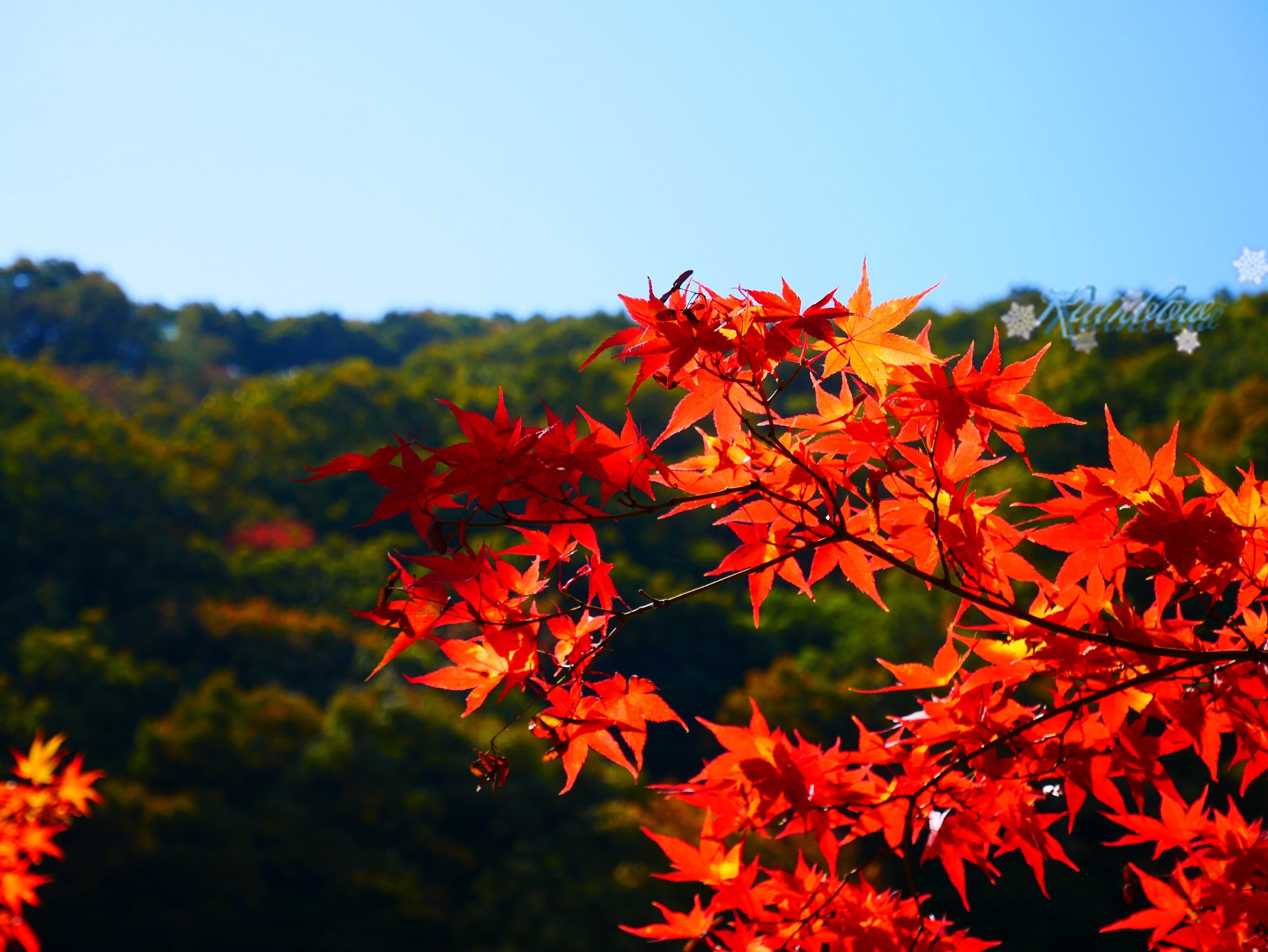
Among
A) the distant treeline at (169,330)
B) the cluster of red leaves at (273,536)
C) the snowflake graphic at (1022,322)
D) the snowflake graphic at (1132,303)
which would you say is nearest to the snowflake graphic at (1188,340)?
the snowflake graphic at (1132,303)

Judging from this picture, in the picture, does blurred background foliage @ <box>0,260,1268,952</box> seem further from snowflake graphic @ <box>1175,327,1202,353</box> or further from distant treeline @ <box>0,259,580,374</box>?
distant treeline @ <box>0,259,580,374</box>

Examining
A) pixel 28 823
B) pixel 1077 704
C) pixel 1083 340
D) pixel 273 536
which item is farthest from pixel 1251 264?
pixel 273 536

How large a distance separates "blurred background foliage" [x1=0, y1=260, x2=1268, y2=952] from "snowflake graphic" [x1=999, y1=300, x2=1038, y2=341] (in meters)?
0.62

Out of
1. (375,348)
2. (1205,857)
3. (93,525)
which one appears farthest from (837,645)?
(375,348)

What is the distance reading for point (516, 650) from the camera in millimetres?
771

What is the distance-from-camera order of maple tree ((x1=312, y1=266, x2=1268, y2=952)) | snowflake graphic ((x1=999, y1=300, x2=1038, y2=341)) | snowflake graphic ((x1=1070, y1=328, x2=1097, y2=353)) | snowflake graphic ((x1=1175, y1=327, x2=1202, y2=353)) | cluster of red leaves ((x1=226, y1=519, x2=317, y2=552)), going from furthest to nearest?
cluster of red leaves ((x1=226, y1=519, x2=317, y2=552)) → snowflake graphic ((x1=999, y1=300, x2=1038, y2=341)) → snowflake graphic ((x1=1070, y1=328, x2=1097, y2=353)) → snowflake graphic ((x1=1175, y1=327, x2=1202, y2=353)) → maple tree ((x1=312, y1=266, x2=1268, y2=952))

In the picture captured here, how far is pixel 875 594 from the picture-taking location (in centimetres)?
78

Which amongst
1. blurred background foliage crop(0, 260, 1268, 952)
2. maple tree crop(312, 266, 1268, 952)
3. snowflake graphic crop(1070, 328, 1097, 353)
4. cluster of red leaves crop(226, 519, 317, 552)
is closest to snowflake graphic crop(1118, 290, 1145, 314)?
snowflake graphic crop(1070, 328, 1097, 353)

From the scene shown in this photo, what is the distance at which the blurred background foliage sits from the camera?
579 cm

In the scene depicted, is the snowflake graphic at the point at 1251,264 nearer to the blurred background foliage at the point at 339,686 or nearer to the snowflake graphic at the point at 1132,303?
the snowflake graphic at the point at 1132,303

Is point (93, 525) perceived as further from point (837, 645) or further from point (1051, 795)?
point (1051, 795)

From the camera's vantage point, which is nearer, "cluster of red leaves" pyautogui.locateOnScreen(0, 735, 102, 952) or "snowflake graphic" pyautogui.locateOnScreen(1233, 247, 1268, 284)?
"snowflake graphic" pyautogui.locateOnScreen(1233, 247, 1268, 284)

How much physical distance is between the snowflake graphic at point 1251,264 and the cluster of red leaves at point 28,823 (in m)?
2.65

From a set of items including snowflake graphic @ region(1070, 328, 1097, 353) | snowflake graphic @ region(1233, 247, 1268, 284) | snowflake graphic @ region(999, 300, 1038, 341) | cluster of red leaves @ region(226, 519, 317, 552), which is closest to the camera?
snowflake graphic @ region(1233, 247, 1268, 284)
